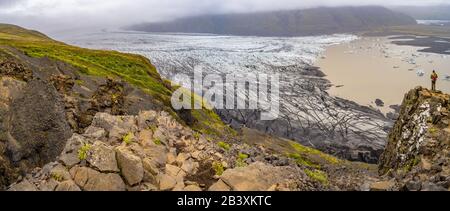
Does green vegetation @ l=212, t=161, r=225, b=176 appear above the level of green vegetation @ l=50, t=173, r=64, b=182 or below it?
below

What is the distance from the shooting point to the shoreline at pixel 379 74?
72.8 meters

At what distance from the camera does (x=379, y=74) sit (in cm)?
8944

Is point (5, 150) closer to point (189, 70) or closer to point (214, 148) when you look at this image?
point (214, 148)

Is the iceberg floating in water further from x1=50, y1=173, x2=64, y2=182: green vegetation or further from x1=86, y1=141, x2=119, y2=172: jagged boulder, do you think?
x1=50, y1=173, x2=64, y2=182: green vegetation

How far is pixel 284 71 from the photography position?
92.8 m

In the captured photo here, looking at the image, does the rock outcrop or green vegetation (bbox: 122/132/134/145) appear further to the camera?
green vegetation (bbox: 122/132/134/145)

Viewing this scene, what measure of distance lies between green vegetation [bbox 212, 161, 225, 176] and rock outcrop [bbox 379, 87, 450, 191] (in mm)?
6409

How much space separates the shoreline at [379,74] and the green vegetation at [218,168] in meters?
53.1

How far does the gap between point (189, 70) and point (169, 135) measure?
71.2 meters

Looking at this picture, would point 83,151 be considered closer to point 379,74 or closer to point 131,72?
point 131,72

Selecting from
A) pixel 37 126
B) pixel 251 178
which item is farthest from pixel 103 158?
pixel 251 178

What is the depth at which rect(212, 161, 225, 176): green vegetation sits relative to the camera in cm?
1738

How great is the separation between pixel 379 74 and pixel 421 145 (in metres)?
73.6

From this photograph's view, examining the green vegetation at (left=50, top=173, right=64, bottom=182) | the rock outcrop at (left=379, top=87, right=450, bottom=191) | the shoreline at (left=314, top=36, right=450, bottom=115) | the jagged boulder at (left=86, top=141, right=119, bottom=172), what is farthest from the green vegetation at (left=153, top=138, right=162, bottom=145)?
the shoreline at (left=314, top=36, right=450, bottom=115)
